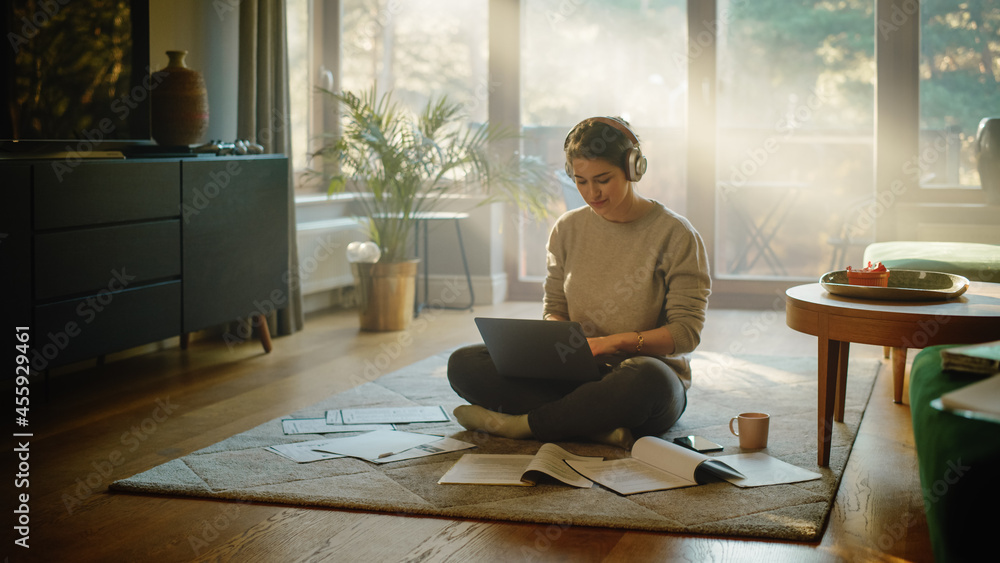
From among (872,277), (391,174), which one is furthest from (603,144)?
(391,174)

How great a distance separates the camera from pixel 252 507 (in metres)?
2.01

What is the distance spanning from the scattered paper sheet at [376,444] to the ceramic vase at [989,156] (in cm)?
309

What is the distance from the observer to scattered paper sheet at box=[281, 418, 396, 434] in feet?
8.57

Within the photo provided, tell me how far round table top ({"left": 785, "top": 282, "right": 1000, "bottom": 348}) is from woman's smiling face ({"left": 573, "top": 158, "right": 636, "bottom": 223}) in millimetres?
495

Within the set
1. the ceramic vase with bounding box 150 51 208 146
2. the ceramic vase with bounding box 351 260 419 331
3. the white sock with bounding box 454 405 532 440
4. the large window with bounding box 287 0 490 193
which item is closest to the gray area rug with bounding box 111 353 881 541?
the white sock with bounding box 454 405 532 440

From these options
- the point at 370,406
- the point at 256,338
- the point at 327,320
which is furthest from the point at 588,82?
the point at 370,406

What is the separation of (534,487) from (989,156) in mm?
3192

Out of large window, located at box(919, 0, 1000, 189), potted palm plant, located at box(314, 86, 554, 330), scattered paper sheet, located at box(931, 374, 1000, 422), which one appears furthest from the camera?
large window, located at box(919, 0, 1000, 189)

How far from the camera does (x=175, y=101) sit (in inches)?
135

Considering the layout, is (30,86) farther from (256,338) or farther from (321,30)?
(321,30)

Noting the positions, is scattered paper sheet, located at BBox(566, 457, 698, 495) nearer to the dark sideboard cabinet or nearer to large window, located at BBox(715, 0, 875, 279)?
the dark sideboard cabinet

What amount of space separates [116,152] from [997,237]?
371 cm

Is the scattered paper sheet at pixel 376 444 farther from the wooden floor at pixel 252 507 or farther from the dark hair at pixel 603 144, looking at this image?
the dark hair at pixel 603 144

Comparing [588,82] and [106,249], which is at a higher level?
[588,82]
